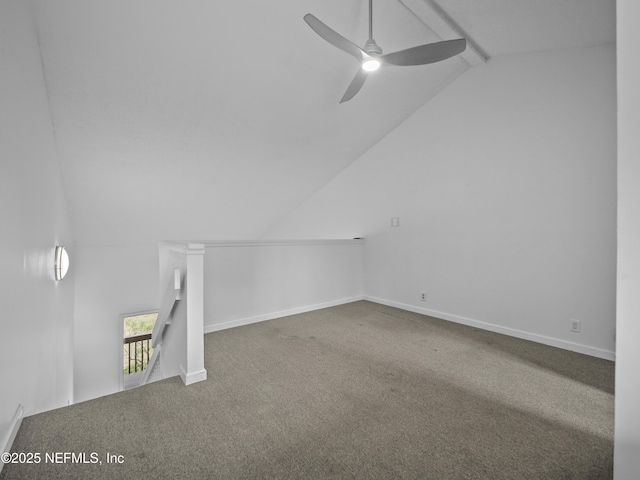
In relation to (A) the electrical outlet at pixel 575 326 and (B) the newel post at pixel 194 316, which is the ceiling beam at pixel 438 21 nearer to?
(B) the newel post at pixel 194 316

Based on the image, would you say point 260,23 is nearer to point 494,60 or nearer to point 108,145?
point 108,145

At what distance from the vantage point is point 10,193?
1.50 m

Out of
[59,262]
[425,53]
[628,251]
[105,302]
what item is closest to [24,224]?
[59,262]

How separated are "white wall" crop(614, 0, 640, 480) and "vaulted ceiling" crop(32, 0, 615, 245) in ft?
6.50

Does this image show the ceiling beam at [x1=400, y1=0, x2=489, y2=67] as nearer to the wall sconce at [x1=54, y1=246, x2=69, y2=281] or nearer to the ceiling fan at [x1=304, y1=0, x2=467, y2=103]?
the ceiling fan at [x1=304, y1=0, x2=467, y2=103]

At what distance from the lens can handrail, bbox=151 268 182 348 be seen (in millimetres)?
2324

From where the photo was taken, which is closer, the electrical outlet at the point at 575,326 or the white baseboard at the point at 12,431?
the white baseboard at the point at 12,431

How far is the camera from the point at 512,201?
311cm

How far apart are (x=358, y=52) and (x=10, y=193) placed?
7.32 feet

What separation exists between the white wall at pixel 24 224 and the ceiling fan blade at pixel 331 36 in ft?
5.12

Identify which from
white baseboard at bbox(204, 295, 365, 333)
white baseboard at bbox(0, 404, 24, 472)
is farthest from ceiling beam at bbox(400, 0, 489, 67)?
white baseboard at bbox(0, 404, 24, 472)

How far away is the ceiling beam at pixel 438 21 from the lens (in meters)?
2.52

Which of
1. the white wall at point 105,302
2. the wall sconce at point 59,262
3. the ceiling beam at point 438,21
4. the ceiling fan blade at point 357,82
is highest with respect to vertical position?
the ceiling beam at point 438,21

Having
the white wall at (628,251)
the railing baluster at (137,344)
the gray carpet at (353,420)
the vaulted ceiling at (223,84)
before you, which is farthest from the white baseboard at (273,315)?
the railing baluster at (137,344)
